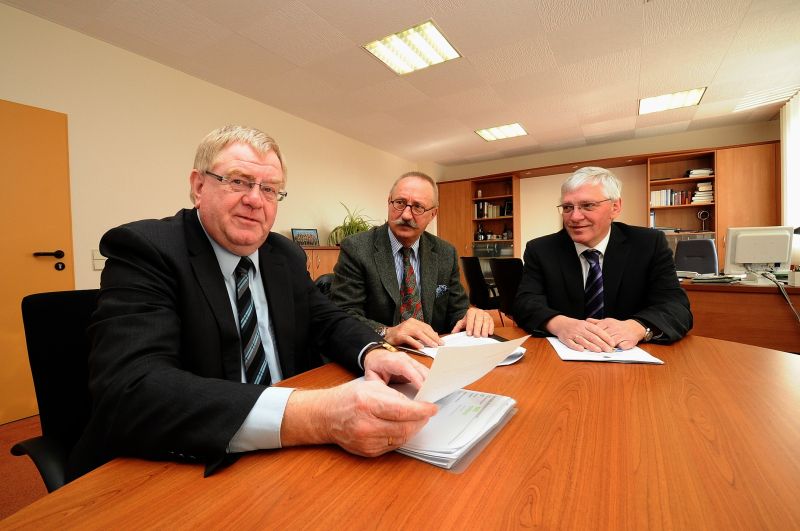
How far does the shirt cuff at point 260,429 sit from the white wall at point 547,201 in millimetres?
6409

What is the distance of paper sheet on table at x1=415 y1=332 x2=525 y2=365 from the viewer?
3.53ft

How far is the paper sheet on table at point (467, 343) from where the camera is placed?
3.53 feet

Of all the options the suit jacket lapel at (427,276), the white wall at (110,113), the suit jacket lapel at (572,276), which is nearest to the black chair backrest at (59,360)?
the suit jacket lapel at (427,276)

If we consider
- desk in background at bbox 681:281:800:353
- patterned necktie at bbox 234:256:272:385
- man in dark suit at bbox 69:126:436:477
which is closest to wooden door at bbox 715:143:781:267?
desk in background at bbox 681:281:800:353

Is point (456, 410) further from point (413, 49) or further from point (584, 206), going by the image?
point (413, 49)

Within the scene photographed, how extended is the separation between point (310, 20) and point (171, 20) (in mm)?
1010

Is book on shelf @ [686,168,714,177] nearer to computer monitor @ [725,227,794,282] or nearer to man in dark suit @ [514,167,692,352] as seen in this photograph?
computer monitor @ [725,227,794,282]

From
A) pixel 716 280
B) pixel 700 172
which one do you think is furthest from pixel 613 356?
pixel 700 172

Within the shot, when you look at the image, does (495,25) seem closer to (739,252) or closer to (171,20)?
(171,20)

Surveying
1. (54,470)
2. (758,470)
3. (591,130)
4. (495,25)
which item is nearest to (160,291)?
(54,470)

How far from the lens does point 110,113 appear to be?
2.99m

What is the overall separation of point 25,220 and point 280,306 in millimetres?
2690

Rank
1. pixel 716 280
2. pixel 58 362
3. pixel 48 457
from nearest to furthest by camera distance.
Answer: pixel 48 457, pixel 58 362, pixel 716 280

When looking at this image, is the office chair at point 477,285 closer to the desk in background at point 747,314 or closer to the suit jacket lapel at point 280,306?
the desk in background at point 747,314
